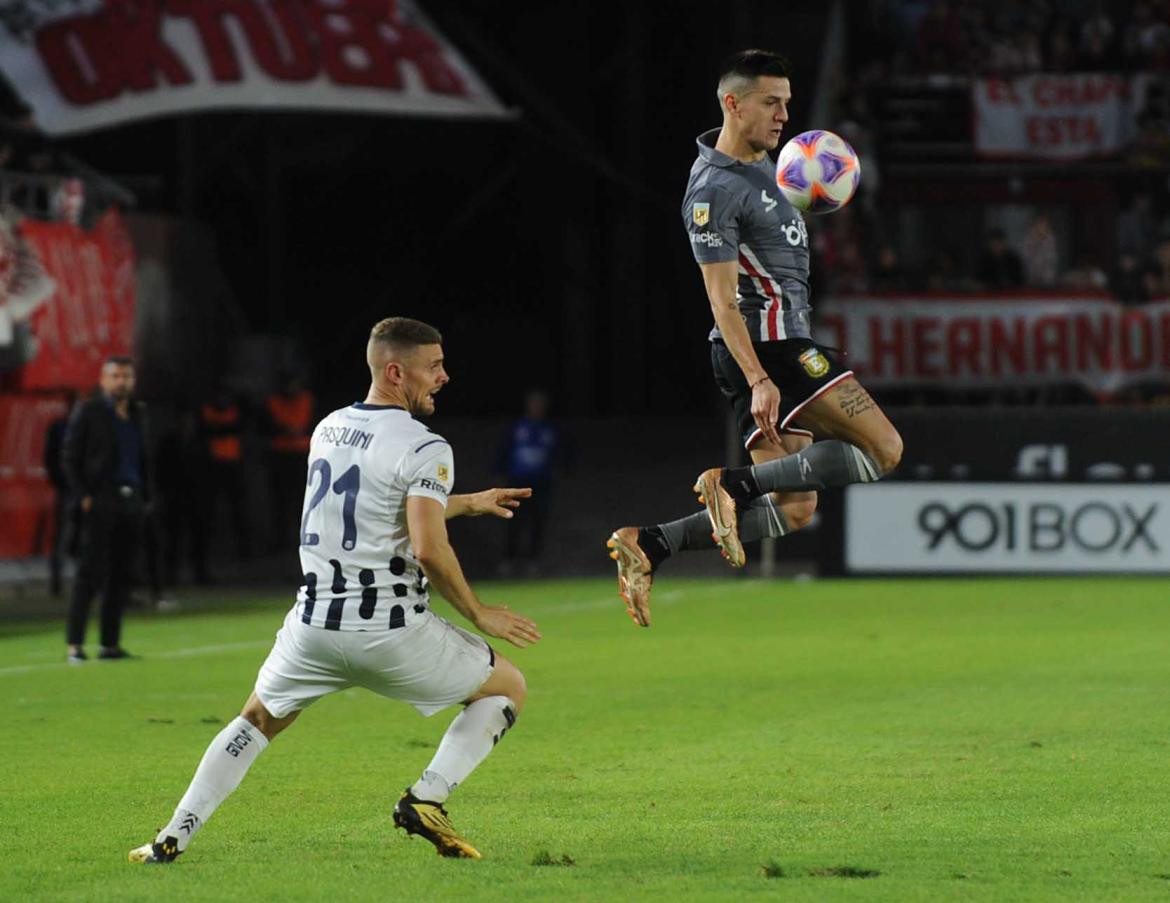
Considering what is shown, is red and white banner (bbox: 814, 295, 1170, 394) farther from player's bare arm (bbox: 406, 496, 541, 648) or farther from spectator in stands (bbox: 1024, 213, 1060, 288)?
player's bare arm (bbox: 406, 496, 541, 648)

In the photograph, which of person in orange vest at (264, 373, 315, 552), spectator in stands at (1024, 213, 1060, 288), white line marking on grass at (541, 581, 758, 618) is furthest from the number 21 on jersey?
spectator in stands at (1024, 213, 1060, 288)

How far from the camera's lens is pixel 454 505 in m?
7.06

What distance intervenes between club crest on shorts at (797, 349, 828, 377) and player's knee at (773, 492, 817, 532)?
59 cm

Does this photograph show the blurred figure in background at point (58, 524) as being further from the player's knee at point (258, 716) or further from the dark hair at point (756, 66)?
the player's knee at point (258, 716)

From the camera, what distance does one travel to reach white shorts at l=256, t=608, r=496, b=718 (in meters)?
6.77

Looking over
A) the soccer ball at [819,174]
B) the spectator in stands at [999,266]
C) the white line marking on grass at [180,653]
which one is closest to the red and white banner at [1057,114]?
the spectator in stands at [999,266]

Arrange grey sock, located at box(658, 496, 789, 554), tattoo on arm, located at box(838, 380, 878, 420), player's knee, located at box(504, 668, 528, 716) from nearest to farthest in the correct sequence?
1. player's knee, located at box(504, 668, 528, 716)
2. tattoo on arm, located at box(838, 380, 878, 420)
3. grey sock, located at box(658, 496, 789, 554)

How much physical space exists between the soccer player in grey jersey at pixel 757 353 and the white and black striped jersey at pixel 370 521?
6.77 feet

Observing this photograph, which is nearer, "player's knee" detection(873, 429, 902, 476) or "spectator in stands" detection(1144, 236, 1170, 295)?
"player's knee" detection(873, 429, 902, 476)

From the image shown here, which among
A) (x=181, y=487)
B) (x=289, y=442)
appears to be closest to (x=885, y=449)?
(x=181, y=487)

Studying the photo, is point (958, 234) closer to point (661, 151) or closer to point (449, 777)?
point (661, 151)

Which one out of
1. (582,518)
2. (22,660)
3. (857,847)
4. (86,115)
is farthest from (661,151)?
(857,847)

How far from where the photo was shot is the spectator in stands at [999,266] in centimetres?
2631

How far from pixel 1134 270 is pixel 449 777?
813 inches
